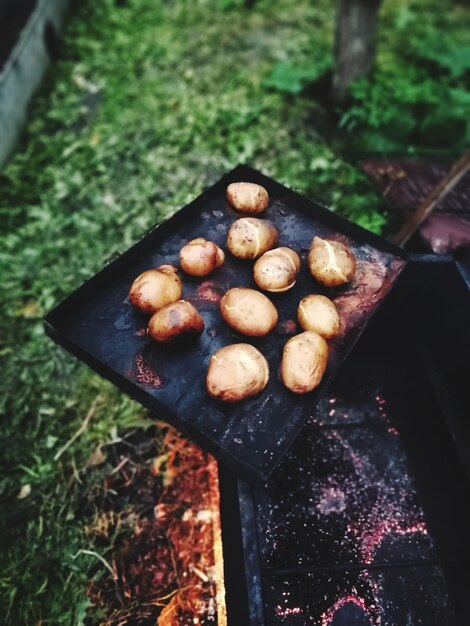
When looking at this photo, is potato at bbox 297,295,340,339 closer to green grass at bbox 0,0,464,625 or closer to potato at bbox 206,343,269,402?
potato at bbox 206,343,269,402

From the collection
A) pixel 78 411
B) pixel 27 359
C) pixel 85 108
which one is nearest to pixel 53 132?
pixel 85 108

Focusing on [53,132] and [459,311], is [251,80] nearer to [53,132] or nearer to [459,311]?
[53,132]

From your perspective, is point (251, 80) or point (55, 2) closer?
point (251, 80)

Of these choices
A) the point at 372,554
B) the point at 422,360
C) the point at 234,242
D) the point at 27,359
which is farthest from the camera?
the point at 27,359

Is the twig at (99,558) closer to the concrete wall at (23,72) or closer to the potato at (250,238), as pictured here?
the potato at (250,238)

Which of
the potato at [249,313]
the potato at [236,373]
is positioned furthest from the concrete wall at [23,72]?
the potato at [236,373]

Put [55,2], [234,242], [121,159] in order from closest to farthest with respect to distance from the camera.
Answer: [234,242], [121,159], [55,2]

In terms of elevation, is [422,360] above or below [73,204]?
above
